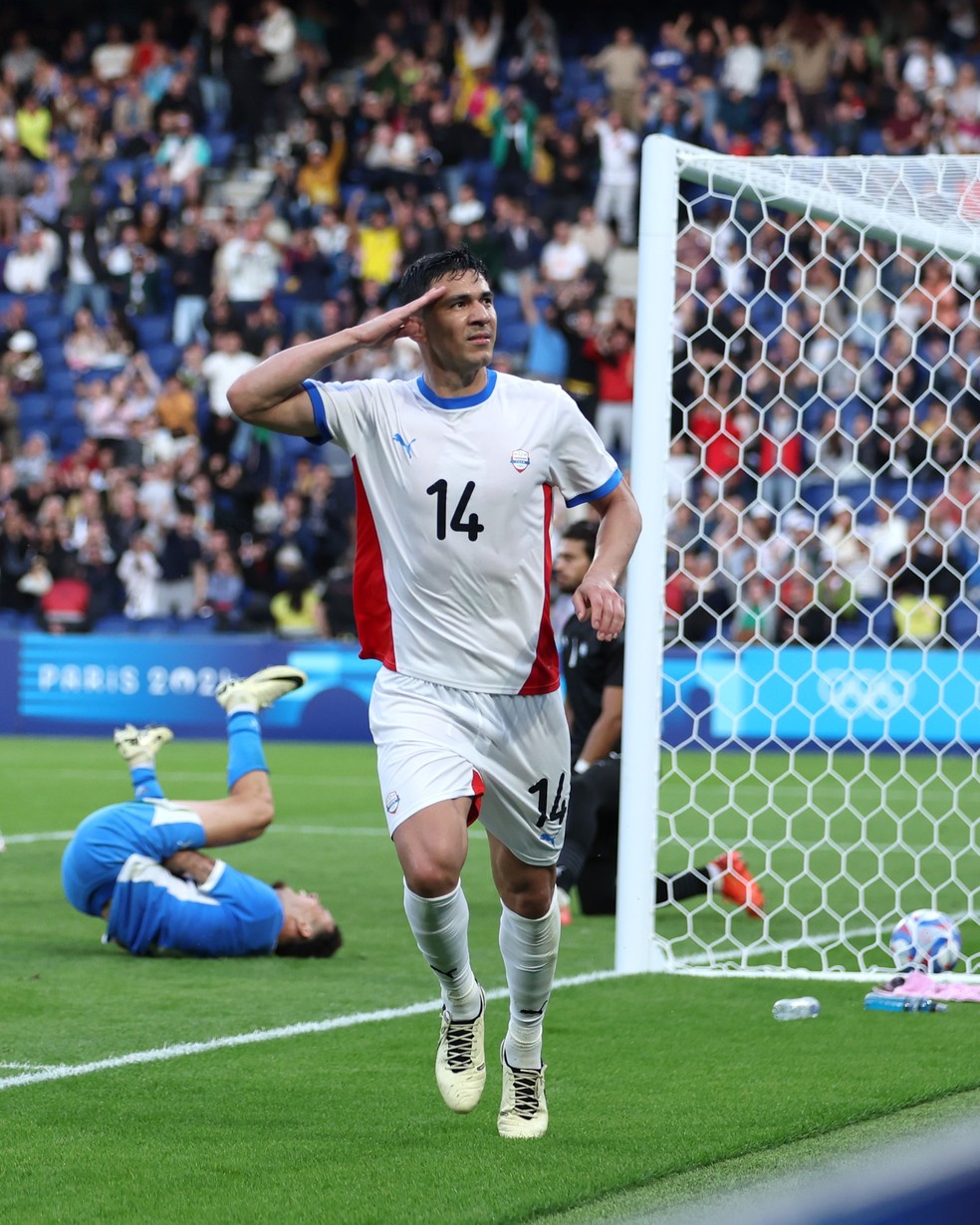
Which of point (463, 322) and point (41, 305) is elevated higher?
point (41, 305)

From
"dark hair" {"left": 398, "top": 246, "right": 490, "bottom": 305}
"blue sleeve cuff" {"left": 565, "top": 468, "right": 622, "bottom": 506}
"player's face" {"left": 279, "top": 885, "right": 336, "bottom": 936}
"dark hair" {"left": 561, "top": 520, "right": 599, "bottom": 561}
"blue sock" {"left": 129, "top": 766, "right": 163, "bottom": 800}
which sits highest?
"dark hair" {"left": 398, "top": 246, "right": 490, "bottom": 305}

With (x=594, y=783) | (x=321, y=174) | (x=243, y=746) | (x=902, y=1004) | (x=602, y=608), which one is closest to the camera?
(x=602, y=608)

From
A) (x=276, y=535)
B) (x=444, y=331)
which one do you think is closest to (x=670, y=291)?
(x=444, y=331)

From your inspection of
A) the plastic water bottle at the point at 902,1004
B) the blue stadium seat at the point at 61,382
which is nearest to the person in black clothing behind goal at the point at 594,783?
the plastic water bottle at the point at 902,1004

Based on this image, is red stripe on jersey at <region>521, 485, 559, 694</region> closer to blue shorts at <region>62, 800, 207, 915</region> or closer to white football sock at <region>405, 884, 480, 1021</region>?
white football sock at <region>405, 884, 480, 1021</region>

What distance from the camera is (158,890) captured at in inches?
277

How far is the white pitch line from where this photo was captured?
5.03 m

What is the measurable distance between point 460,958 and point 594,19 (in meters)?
24.2

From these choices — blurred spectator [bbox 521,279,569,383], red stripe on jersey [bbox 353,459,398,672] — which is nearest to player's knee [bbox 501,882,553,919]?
red stripe on jersey [bbox 353,459,398,672]

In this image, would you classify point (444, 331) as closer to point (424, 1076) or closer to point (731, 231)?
point (424, 1076)

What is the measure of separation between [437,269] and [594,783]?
4361mm

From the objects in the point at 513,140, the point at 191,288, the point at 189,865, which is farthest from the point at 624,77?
the point at 189,865

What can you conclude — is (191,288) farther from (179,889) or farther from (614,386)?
(179,889)

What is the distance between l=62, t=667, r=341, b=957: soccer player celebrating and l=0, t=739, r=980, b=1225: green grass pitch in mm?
115
